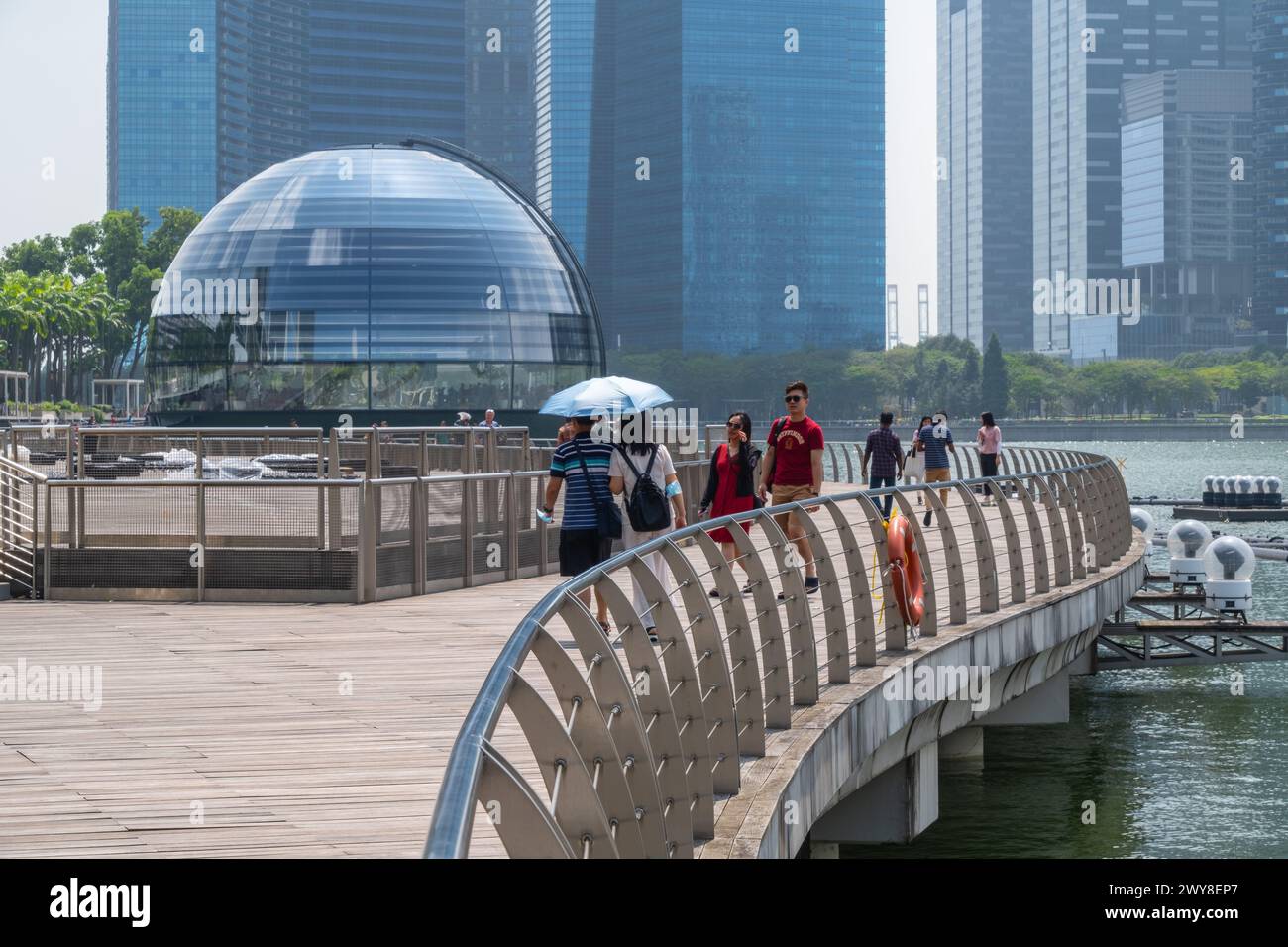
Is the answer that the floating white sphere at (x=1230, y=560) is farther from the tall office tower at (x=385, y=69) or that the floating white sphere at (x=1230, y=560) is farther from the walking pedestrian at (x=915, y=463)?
the tall office tower at (x=385, y=69)

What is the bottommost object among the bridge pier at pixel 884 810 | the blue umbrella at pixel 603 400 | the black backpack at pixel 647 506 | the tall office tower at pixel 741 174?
the bridge pier at pixel 884 810

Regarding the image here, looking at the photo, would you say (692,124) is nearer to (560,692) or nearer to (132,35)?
(132,35)

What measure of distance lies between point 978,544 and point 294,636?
5670 millimetres

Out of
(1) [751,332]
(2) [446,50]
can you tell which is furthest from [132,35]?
(1) [751,332]

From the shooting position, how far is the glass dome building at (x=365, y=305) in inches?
2936

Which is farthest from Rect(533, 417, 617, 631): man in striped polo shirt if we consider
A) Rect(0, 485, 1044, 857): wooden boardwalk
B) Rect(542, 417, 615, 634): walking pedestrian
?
Rect(0, 485, 1044, 857): wooden boardwalk

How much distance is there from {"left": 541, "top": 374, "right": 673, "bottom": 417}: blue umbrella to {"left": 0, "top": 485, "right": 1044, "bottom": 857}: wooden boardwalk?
1.79m

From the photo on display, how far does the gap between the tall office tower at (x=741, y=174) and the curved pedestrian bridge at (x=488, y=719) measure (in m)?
161

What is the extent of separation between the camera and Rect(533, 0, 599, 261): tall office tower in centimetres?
17950

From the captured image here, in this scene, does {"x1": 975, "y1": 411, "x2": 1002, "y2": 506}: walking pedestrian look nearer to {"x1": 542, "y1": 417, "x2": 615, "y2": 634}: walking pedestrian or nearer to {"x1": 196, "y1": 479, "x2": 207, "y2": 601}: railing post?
{"x1": 196, "y1": 479, "x2": 207, "y2": 601}: railing post

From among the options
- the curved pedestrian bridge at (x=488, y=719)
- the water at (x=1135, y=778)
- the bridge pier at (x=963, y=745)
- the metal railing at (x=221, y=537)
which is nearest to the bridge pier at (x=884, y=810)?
the curved pedestrian bridge at (x=488, y=719)

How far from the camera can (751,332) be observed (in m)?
181

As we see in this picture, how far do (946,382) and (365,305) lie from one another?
11081cm

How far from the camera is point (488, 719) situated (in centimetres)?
370
